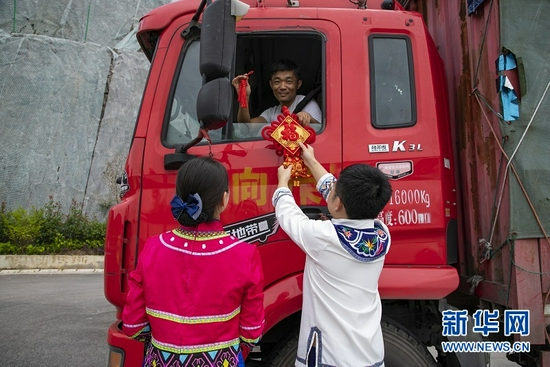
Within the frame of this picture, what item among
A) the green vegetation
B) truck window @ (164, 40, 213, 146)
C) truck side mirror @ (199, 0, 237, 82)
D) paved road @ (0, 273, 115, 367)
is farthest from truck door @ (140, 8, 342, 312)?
the green vegetation

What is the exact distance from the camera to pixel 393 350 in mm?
2148

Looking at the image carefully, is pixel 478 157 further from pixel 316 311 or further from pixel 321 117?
pixel 316 311

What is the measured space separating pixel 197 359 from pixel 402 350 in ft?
3.61

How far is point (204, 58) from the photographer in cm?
191

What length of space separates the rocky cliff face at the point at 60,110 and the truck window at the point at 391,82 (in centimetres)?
1318

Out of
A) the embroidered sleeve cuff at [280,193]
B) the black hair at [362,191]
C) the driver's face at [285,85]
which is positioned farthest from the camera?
the driver's face at [285,85]

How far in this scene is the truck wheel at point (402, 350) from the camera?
2145 mm

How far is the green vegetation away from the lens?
10.5 metres

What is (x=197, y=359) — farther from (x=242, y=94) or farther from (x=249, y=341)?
(x=242, y=94)

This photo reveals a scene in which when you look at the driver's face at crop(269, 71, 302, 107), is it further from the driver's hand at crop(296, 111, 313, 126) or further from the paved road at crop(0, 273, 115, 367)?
the paved road at crop(0, 273, 115, 367)

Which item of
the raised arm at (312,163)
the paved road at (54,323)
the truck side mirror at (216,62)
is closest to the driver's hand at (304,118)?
the raised arm at (312,163)

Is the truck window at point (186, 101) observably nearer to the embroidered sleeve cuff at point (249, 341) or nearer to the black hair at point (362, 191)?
the black hair at point (362, 191)

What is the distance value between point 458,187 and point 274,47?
1.52m

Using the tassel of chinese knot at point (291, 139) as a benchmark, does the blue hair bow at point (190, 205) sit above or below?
below
